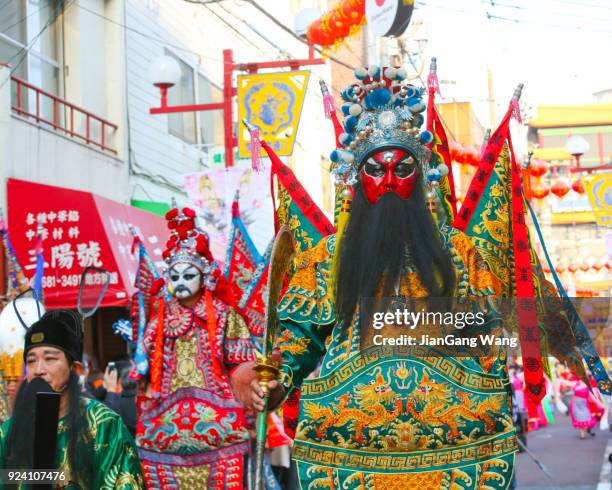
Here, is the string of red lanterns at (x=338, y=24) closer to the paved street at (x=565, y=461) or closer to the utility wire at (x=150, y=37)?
the utility wire at (x=150, y=37)

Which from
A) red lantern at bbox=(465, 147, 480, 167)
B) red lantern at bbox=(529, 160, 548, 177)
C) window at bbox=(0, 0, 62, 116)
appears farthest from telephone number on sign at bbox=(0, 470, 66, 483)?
red lantern at bbox=(529, 160, 548, 177)

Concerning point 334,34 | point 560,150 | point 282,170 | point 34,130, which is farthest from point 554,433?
point 560,150

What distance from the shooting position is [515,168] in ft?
17.7

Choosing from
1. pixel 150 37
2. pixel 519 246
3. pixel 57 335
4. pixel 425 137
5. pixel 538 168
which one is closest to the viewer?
pixel 57 335

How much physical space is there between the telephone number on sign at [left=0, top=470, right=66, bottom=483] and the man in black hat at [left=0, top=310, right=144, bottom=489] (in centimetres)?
2

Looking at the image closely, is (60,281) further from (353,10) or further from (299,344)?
(299,344)

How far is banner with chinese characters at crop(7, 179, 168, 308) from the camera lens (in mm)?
12352

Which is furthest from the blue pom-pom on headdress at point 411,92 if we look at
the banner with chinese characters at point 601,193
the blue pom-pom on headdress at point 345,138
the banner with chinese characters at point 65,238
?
the banner with chinese characters at point 601,193

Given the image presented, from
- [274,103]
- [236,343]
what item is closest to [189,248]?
[236,343]

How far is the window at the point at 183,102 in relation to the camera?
18344mm

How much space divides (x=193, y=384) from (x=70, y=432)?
3189mm

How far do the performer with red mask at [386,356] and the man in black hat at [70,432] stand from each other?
0.51 meters

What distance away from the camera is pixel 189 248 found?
804cm

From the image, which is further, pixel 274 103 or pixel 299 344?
pixel 274 103
